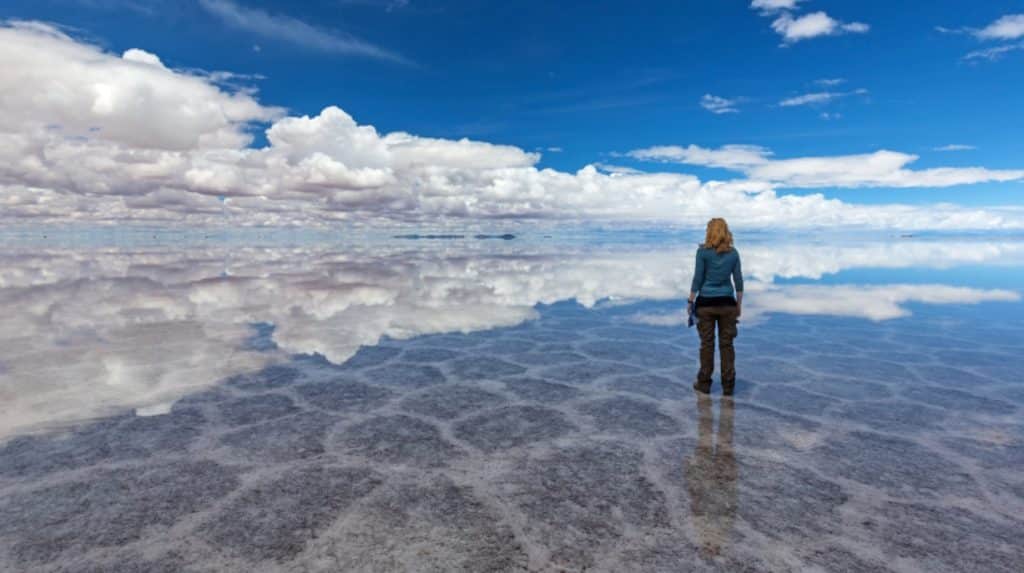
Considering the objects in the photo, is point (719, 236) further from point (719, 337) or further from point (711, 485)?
point (711, 485)

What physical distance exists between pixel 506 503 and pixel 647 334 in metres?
7.36

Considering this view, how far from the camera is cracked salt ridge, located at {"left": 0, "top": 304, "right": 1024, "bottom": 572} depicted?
3.52m

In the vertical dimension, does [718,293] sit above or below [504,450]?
above

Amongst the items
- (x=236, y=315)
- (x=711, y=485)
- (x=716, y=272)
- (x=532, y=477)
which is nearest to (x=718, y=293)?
(x=716, y=272)

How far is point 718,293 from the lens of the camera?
21.5 ft

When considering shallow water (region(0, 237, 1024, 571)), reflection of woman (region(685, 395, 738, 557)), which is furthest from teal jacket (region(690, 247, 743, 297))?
reflection of woman (region(685, 395, 738, 557))

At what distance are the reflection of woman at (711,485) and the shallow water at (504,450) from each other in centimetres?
2

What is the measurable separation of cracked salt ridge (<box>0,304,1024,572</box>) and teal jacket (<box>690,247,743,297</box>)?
1323mm

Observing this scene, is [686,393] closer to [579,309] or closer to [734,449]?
[734,449]

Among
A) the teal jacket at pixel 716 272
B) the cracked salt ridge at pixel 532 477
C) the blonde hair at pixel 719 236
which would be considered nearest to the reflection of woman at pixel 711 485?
the cracked salt ridge at pixel 532 477

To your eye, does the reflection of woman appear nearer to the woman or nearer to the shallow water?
the shallow water

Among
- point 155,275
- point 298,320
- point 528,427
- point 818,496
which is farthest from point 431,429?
point 155,275

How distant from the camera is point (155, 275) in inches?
998

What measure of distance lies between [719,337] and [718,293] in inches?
23.1
